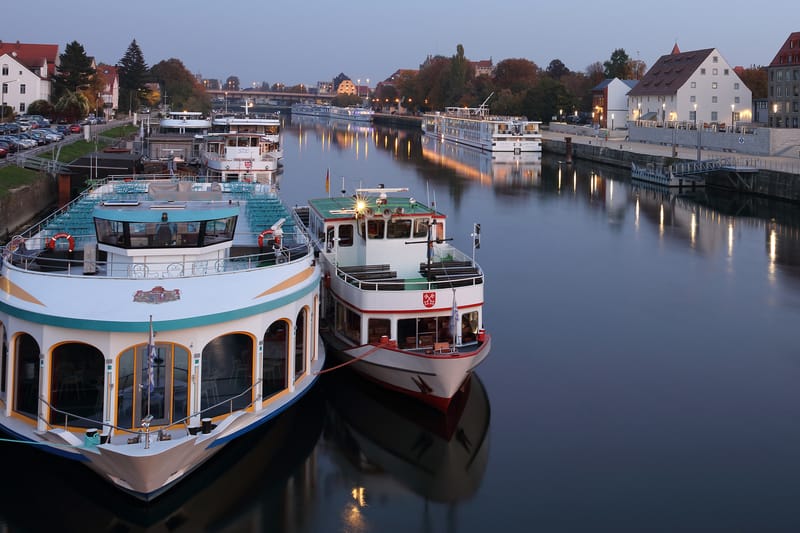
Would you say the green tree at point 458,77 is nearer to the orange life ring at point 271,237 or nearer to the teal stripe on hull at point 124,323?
the orange life ring at point 271,237

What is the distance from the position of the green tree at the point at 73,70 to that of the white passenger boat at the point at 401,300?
48.1 metres

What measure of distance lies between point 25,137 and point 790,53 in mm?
45988

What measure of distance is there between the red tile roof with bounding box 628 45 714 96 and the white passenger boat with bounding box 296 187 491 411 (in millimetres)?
53436

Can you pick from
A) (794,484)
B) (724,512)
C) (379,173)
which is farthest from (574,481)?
(379,173)

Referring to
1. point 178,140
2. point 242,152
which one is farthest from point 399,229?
point 178,140

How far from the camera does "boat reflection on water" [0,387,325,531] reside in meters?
8.62

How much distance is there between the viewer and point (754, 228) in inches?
1136

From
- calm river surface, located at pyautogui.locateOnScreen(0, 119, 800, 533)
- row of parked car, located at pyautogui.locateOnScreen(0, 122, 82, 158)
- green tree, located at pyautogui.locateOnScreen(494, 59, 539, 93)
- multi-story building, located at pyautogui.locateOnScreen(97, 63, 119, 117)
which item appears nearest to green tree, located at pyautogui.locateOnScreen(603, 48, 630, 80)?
green tree, located at pyautogui.locateOnScreen(494, 59, 539, 93)

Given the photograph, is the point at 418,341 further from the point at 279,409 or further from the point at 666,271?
the point at 666,271

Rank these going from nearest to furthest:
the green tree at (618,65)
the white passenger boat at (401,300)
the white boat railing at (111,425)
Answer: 1. the white boat railing at (111,425)
2. the white passenger boat at (401,300)
3. the green tree at (618,65)

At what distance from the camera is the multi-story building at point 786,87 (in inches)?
2165

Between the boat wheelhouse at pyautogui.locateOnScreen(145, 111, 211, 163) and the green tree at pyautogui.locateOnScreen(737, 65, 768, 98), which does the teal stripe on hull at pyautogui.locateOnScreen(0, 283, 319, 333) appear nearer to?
the boat wheelhouse at pyautogui.locateOnScreen(145, 111, 211, 163)

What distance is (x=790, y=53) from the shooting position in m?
56.2

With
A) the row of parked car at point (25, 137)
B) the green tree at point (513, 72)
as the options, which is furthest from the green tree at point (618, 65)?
the row of parked car at point (25, 137)
